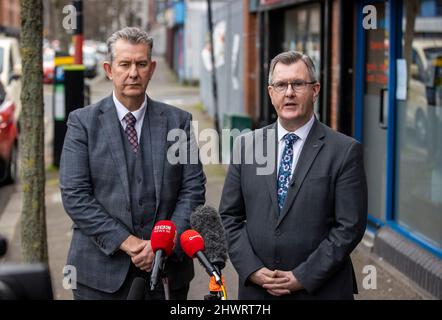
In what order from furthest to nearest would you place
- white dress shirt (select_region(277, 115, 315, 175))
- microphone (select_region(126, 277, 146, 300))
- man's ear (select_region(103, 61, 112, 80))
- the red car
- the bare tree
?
the red car
the bare tree
man's ear (select_region(103, 61, 112, 80))
white dress shirt (select_region(277, 115, 315, 175))
microphone (select_region(126, 277, 146, 300))

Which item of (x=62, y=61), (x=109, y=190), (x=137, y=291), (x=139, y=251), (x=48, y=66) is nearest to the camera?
(x=137, y=291)

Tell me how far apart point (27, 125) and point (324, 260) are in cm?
291

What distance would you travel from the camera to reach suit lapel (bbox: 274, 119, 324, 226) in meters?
3.46

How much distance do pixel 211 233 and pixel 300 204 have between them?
46cm

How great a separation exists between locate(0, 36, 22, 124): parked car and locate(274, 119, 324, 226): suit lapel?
986 centimetres

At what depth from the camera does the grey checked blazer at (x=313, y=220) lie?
3424mm

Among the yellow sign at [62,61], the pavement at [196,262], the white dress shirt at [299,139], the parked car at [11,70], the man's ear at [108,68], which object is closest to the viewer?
the white dress shirt at [299,139]

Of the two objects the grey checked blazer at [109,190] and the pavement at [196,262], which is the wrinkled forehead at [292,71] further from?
the pavement at [196,262]

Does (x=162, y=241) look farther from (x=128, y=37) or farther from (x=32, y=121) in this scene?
(x=32, y=121)

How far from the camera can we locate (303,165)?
11.4ft

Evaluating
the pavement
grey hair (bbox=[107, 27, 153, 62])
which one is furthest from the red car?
grey hair (bbox=[107, 27, 153, 62])

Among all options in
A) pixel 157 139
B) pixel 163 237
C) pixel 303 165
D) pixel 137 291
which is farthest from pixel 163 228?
pixel 157 139

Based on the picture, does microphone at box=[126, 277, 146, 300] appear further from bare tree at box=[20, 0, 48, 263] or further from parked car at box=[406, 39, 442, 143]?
parked car at box=[406, 39, 442, 143]


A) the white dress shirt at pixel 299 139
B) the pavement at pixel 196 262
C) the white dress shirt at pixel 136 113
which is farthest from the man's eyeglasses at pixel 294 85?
the pavement at pixel 196 262
